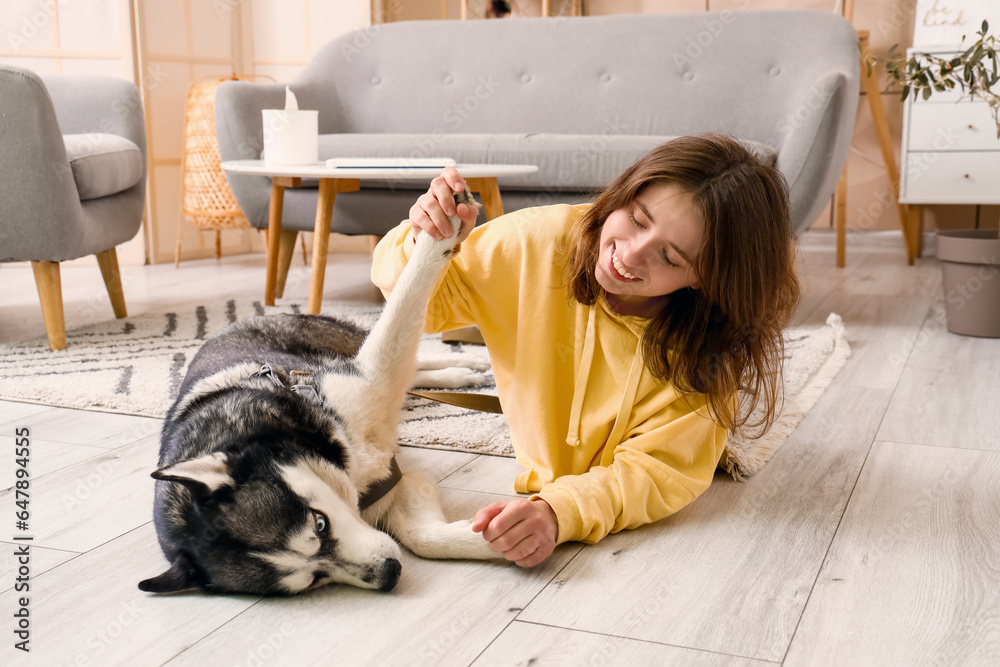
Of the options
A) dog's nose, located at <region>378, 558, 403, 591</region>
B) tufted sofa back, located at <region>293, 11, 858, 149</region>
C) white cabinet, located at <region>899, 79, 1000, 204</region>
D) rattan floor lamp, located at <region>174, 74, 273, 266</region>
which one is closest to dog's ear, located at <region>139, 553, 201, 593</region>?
dog's nose, located at <region>378, 558, 403, 591</region>

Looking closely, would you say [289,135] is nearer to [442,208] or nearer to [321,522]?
[442,208]

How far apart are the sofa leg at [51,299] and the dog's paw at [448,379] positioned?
1.16 metres

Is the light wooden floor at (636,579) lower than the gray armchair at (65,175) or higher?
lower

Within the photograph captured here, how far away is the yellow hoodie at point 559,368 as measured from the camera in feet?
4.28

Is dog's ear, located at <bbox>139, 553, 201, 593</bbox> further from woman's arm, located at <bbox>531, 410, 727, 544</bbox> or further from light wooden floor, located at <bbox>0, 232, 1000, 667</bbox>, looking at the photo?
woman's arm, located at <bbox>531, 410, 727, 544</bbox>

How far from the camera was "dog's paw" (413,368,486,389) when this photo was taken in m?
2.02

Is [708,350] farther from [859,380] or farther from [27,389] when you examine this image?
[27,389]

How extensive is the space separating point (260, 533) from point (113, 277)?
86.8 inches

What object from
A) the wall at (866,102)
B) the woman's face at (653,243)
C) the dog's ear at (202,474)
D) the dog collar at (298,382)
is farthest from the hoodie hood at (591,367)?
the wall at (866,102)

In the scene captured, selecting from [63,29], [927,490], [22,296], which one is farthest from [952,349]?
[63,29]

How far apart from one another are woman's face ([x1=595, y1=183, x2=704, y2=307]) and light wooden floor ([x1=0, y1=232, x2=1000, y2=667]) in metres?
0.37

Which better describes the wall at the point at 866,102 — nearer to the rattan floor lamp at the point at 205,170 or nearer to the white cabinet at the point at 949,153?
the white cabinet at the point at 949,153

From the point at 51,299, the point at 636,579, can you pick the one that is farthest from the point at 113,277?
the point at 636,579

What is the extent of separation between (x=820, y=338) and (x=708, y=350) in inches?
53.9
